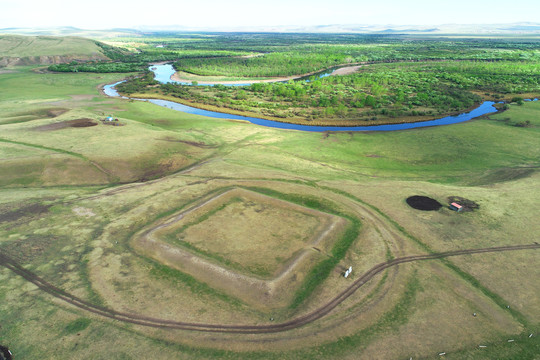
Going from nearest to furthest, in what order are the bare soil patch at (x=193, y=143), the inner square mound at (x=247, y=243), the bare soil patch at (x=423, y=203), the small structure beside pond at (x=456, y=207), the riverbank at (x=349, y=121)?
the inner square mound at (x=247, y=243)
the small structure beside pond at (x=456, y=207)
the bare soil patch at (x=423, y=203)
the bare soil patch at (x=193, y=143)
the riverbank at (x=349, y=121)

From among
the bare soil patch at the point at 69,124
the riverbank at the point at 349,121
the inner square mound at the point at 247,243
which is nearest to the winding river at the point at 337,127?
the riverbank at the point at 349,121

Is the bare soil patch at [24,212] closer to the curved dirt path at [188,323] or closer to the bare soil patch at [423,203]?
the curved dirt path at [188,323]

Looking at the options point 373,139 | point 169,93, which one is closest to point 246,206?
point 373,139

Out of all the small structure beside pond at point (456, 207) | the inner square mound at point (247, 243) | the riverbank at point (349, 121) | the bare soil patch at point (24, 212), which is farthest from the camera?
the riverbank at point (349, 121)

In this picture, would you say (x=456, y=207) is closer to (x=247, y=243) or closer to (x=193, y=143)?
(x=247, y=243)

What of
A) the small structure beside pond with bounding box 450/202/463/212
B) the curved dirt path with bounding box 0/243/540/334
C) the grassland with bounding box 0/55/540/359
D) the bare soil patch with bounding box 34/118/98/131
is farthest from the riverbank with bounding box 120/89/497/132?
the curved dirt path with bounding box 0/243/540/334

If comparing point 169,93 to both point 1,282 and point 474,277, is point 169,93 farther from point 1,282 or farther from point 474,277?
point 474,277
